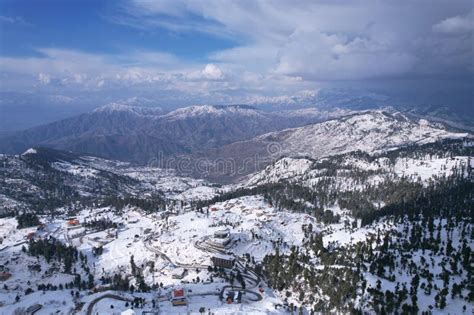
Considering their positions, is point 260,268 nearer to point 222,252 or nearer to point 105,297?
point 222,252

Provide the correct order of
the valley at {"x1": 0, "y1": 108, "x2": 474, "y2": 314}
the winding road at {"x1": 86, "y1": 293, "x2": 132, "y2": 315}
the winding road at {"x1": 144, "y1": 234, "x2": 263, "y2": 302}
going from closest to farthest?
1. the valley at {"x1": 0, "y1": 108, "x2": 474, "y2": 314}
2. the winding road at {"x1": 86, "y1": 293, "x2": 132, "y2": 315}
3. the winding road at {"x1": 144, "y1": 234, "x2": 263, "y2": 302}

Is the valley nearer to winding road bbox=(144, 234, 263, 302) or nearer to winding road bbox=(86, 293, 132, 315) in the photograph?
winding road bbox=(86, 293, 132, 315)

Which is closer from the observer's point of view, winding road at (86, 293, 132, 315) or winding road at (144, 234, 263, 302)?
winding road at (86, 293, 132, 315)

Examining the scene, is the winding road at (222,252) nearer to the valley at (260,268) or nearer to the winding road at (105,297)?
the valley at (260,268)

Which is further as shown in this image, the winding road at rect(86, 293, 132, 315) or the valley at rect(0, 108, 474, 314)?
the winding road at rect(86, 293, 132, 315)

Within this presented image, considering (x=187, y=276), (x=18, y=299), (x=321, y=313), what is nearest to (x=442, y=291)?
(x=321, y=313)

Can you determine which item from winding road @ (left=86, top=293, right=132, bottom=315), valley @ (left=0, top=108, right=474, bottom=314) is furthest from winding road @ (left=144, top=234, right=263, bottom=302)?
winding road @ (left=86, top=293, right=132, bottom=315)

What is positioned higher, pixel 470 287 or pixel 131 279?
pixel 470 287

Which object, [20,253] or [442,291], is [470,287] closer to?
[442,291]

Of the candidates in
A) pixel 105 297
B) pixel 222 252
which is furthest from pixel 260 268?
pixel 105 297

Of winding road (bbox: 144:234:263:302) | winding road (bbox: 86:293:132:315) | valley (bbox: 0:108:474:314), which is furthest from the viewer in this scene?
winding road (bbox: 144:234:263:302)

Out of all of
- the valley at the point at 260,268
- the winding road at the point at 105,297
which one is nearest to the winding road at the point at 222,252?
the valley at the point at 260,268
